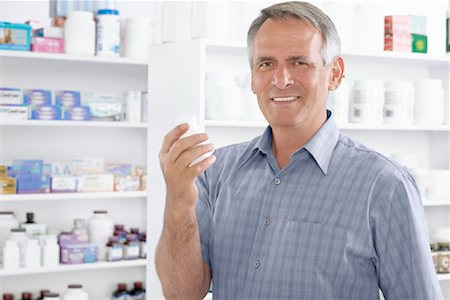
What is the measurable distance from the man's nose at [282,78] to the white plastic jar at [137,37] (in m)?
2.51

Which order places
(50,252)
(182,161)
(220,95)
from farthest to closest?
1. (50,252)
2. (220,95)
3. (182,161)

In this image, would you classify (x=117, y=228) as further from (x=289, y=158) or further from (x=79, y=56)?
(x=289, y=158)

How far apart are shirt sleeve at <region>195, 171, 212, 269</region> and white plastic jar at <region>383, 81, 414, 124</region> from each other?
2137 mm

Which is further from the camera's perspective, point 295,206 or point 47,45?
point 47,45

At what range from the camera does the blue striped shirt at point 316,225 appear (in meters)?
1.55

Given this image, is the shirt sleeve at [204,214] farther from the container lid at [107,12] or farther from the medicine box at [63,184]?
the container lid at [107,12]

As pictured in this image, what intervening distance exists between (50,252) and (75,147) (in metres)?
0.63

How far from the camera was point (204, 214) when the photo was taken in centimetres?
179

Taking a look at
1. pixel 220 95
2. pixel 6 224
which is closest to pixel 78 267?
pixel 6 224

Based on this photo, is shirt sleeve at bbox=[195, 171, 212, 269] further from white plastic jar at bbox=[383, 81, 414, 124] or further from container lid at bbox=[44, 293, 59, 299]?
container lid at bbox=[44, 293, 59, 299]

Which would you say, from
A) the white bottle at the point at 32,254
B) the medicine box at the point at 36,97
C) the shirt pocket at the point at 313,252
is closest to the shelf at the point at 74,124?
the medicine box at the point at 36,97

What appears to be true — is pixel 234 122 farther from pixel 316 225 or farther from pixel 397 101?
pixel 316 225

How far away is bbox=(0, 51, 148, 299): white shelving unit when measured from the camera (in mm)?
3953

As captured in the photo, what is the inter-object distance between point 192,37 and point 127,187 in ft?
3.80
